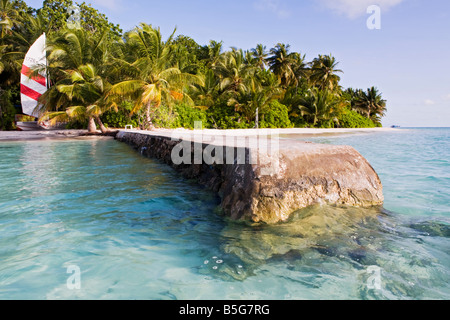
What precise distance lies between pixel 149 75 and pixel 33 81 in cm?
926

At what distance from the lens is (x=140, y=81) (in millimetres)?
15914

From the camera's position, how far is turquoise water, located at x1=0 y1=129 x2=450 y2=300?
1746 millimetres

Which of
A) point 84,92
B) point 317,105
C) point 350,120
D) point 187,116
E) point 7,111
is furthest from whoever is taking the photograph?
point 350,120

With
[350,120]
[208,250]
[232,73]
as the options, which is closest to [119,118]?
[232,73]

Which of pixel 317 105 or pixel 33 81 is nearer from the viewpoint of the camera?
pixel 33 81

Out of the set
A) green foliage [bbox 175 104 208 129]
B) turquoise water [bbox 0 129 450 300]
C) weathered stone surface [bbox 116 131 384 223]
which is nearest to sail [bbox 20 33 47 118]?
green foliage [bbox 175 104 208 129]

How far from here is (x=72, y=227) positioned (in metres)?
2.74

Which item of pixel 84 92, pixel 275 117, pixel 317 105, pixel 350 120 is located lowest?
pixel 275 117

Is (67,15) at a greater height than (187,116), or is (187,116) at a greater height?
(67,15)

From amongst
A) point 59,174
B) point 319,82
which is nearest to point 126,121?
point 59,174

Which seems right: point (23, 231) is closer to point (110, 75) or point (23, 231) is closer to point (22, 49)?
point (110, 75)

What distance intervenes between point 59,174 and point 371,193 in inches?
220

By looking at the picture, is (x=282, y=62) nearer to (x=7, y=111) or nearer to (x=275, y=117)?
(x=275, y=117)
